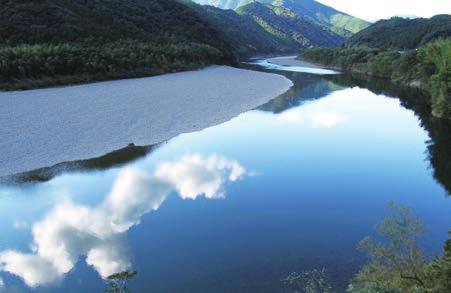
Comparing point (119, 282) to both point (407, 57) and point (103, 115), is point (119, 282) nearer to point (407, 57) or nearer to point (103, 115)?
point (103, 115)

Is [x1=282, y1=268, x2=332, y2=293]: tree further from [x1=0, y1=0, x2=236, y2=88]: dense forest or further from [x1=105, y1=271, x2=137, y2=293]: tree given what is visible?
[x1=0, y1=0, x2=236, y2=88]: dense forest

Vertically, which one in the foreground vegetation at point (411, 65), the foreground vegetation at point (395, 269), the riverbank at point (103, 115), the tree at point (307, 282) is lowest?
the riverbank at point (103, 115)

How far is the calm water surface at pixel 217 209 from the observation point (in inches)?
572

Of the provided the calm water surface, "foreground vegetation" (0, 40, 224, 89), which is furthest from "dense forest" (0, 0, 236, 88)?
the calm water surface

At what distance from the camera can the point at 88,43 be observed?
69312 millimetres

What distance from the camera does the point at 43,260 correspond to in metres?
15.1

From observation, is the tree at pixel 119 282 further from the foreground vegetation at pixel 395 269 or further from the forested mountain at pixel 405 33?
the forested mountain at pixel 405 33

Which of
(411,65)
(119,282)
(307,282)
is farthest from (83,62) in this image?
(411,65)

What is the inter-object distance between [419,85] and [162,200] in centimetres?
6248

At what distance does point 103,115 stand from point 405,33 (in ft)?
478

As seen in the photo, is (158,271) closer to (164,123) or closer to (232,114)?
(164,123)

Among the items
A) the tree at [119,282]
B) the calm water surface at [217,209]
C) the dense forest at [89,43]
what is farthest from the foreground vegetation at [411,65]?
the tree at [119,282]

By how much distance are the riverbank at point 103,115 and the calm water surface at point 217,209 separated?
212 centimetres

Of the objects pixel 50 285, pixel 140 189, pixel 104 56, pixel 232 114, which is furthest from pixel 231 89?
pixel 50 285
